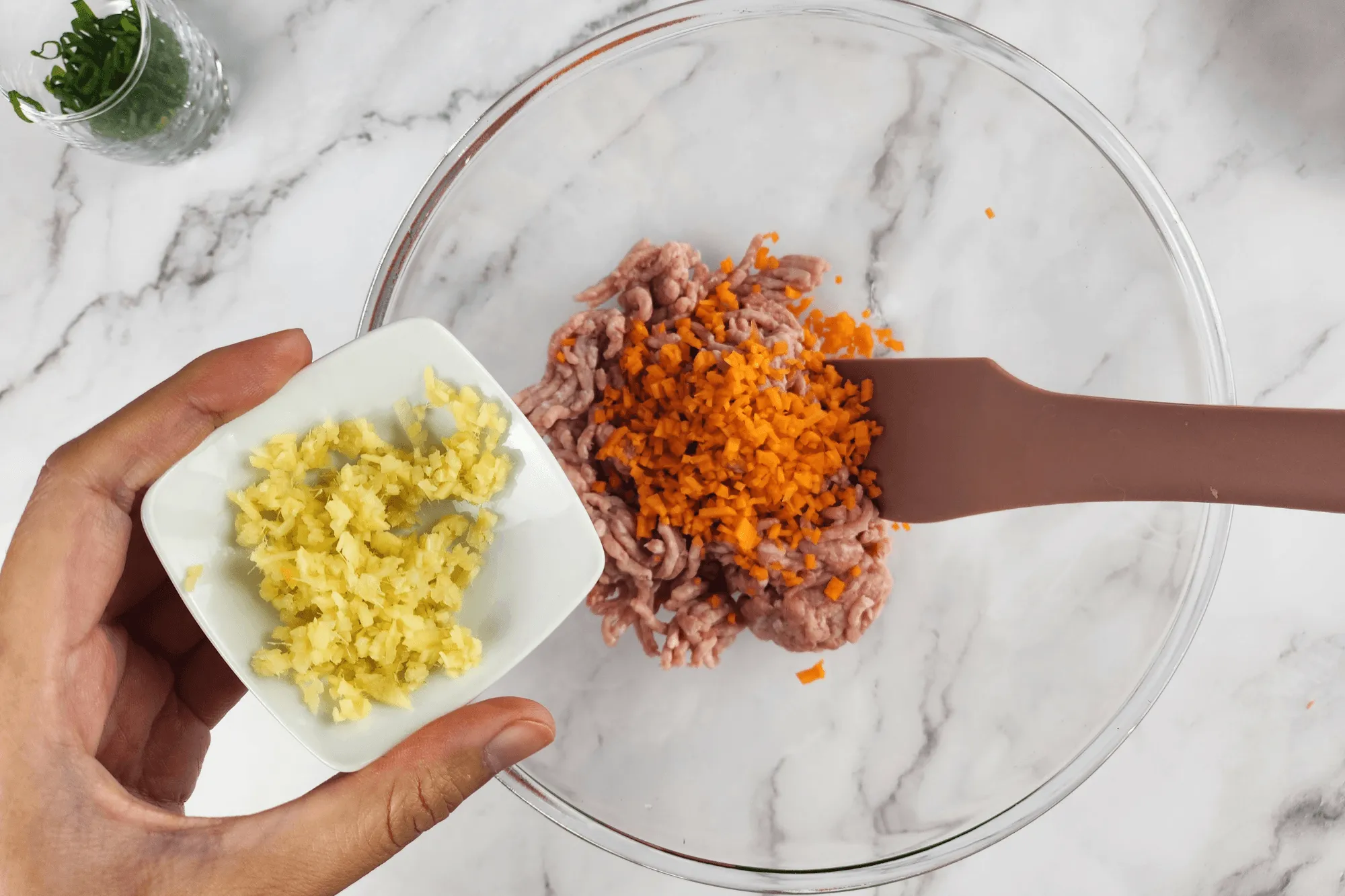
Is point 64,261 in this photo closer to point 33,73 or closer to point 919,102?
point 33,73

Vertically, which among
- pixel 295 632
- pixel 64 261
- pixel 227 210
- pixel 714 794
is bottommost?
pixel 714 794

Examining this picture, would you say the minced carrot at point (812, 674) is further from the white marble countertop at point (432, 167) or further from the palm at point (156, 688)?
the palm at point (156, 688)

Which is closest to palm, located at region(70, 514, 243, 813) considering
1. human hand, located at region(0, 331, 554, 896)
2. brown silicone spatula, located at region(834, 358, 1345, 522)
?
human hand, located at region(0, 331, 554, 896)

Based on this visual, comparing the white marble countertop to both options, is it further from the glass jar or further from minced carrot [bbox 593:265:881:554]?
minced carrot [bbox 593:265:881:554]

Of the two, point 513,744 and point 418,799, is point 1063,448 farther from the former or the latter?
point 418,799

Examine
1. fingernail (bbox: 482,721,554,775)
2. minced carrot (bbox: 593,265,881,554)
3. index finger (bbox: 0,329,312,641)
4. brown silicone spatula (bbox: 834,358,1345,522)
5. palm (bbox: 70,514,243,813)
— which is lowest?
palm (bbox: 70,514,243,813)

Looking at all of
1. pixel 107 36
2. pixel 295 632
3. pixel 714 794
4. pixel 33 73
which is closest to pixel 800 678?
pixel 714 794
